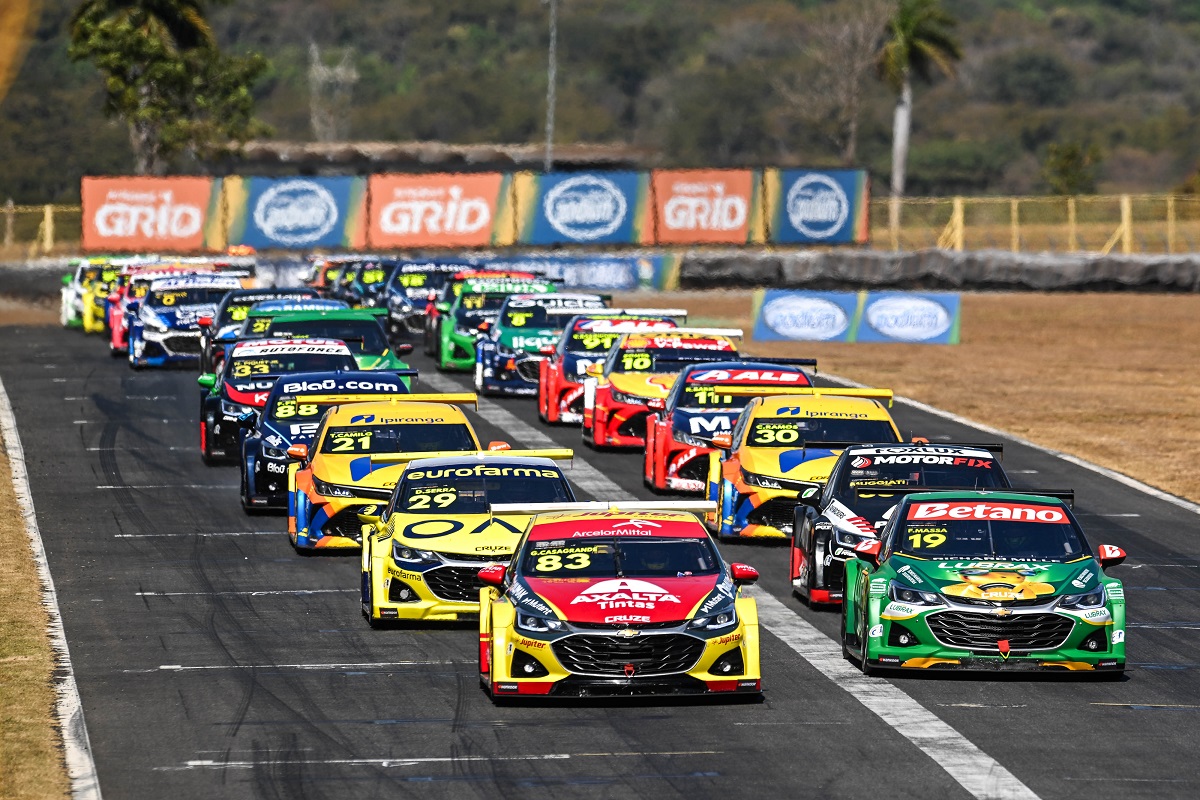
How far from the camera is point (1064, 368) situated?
1695 inches

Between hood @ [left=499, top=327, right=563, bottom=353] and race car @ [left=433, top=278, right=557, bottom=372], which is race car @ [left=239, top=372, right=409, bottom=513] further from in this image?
race car @ [left=433, top=278, right=557, bottom=372]

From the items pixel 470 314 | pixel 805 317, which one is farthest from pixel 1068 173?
pixel 470 314

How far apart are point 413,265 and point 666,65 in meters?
133

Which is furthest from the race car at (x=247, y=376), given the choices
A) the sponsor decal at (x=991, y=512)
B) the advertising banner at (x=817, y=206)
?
the advertising banner at (x=817, y=206)

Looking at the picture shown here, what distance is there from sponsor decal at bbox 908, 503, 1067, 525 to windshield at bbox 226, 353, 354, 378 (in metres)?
12.7

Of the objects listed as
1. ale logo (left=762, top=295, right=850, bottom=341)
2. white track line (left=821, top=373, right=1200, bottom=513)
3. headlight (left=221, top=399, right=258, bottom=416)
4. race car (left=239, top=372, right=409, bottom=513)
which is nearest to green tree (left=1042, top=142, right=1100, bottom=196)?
ale logo (left=762, top=295, right=850, bottom=341)

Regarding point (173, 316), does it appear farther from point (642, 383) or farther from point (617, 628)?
point (617, 628)

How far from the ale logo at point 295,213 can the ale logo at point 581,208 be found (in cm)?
657

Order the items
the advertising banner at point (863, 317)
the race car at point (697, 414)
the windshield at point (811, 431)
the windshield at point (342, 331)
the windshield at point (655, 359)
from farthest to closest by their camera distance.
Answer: the advertising banner at point (863, 317)
the windshield at point (342, 331)
the windshield at point (655, 359)
the race car at point (697, 414)
the windshield at point (811, 431)

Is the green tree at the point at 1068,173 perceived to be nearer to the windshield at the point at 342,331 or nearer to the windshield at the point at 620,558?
the windshield at the point at 342,331

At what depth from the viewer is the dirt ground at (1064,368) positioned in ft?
106

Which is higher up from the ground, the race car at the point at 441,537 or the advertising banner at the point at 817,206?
the advertising banner at the point at 817,206

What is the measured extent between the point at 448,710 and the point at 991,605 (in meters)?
4.05

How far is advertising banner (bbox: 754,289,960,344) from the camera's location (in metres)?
46.0
